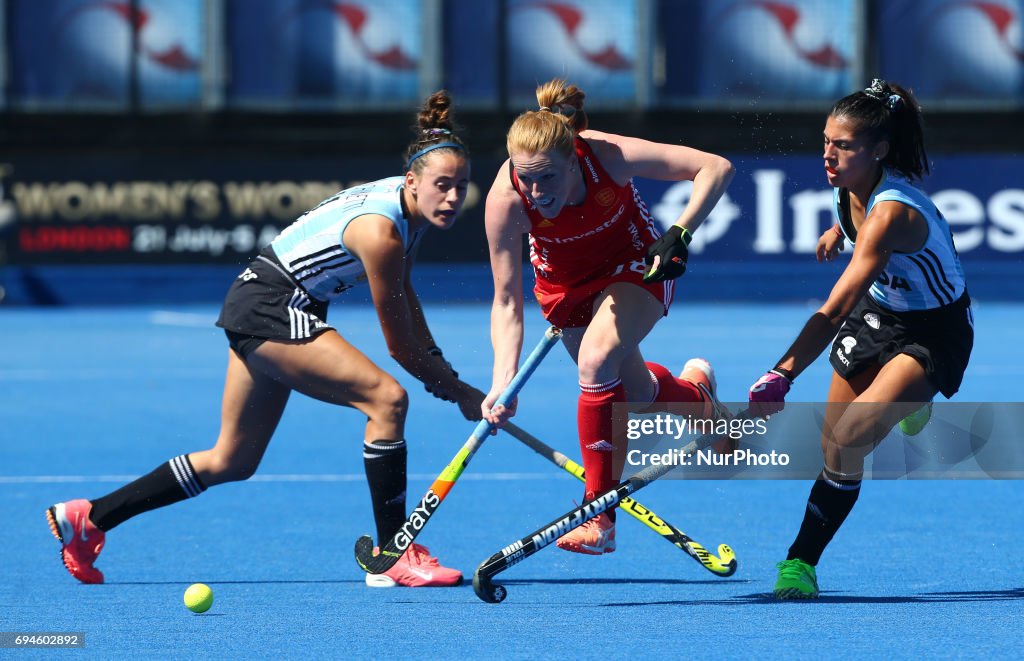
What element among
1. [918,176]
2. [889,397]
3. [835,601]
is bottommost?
[835,601]

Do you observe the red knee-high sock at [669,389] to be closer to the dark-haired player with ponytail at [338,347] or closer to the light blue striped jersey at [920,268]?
the dark-haired player with ponytail at [338,347]

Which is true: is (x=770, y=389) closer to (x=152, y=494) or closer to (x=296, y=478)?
(x=152, y=494)

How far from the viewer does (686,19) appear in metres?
17.5

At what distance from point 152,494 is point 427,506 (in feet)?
2.96

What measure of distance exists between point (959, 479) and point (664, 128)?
10.2 m

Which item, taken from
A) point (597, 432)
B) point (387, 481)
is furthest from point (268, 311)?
point (597, 432)

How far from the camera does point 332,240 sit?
5117 mm

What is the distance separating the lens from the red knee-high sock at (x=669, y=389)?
586 cm

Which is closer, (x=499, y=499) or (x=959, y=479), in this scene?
(x=499, y=499)

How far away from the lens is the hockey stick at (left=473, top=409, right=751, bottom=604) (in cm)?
489

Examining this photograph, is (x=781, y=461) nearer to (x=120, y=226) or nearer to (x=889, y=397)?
(x=889, y=397)

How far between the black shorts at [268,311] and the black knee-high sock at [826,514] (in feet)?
5.10

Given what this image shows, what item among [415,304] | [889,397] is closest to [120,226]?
[415,304]

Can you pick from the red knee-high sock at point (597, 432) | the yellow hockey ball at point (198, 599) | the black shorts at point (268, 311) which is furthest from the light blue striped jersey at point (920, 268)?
the yellow hockey ball at point (198, 599)
